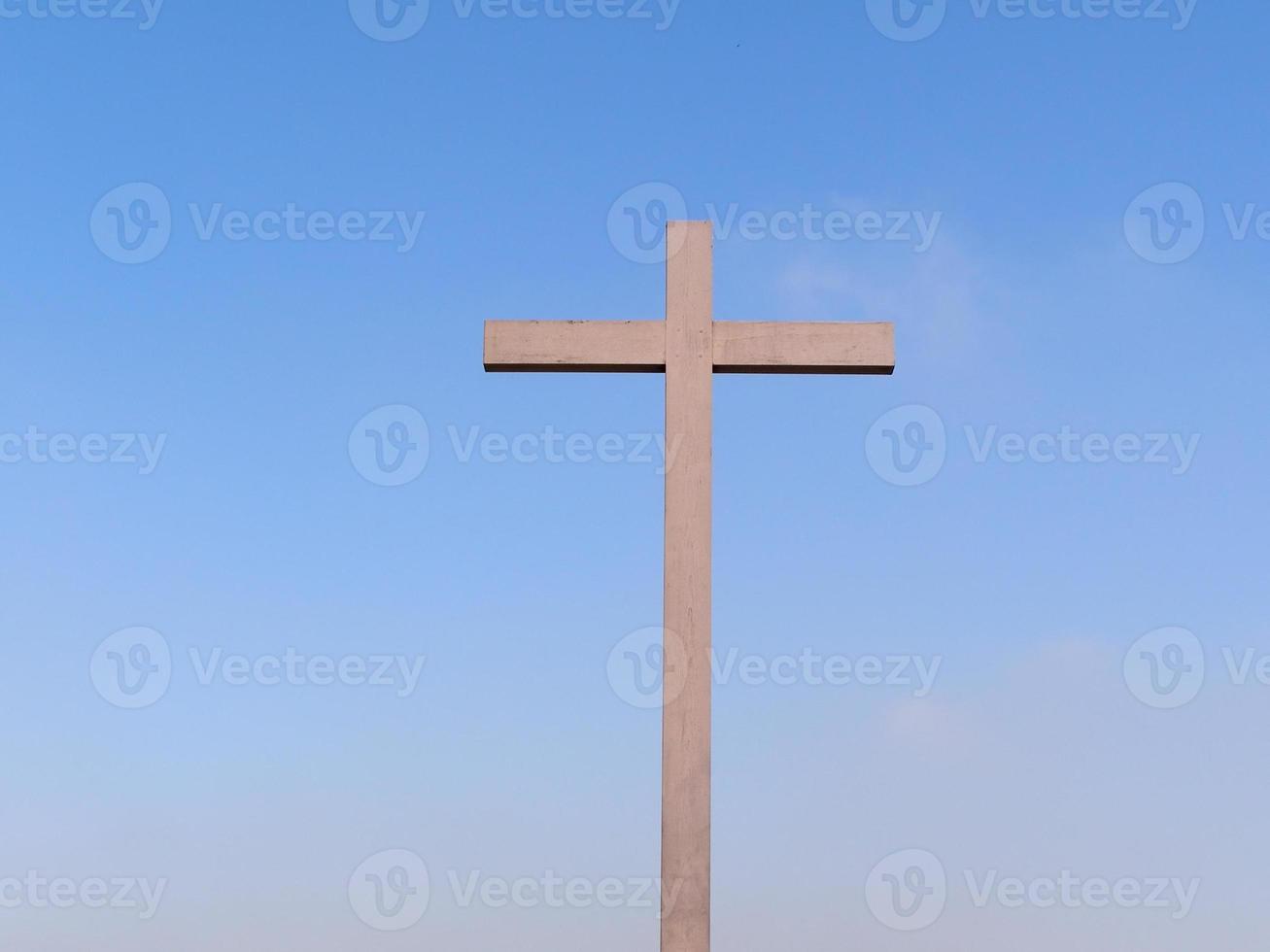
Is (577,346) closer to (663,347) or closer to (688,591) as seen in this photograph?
(663,347)

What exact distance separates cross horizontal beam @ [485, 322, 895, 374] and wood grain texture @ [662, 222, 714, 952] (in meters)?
0.12

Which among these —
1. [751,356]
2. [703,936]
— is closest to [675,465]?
[751,356]

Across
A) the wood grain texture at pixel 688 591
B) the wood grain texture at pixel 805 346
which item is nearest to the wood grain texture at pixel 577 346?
the wood grain texture at pixel 688 591

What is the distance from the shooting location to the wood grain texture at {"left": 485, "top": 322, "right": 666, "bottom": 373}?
8.41m

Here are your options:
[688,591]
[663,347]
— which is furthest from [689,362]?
[688,591]

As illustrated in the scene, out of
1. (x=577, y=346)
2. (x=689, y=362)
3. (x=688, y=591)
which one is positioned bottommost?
(x=688, y=591)

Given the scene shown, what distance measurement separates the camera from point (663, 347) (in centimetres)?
841

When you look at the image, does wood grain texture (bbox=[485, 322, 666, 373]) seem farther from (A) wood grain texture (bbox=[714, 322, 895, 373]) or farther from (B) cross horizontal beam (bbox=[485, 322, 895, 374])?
(A) wood grain texture (bbox=[714, 322, 895, 373])

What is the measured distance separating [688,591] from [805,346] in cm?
154

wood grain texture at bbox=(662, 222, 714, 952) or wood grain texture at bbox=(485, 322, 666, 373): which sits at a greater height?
wood grain texture at bbox=(485, 322, 666, 373)

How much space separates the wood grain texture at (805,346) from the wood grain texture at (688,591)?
151 mm

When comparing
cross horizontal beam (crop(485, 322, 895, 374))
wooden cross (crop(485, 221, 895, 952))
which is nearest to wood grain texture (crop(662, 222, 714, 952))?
wooden cross (crop(485, 221, 895, 952))

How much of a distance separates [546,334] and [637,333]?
497 millimetres

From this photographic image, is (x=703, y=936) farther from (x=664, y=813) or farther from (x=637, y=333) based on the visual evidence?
(x=637, y=333)
